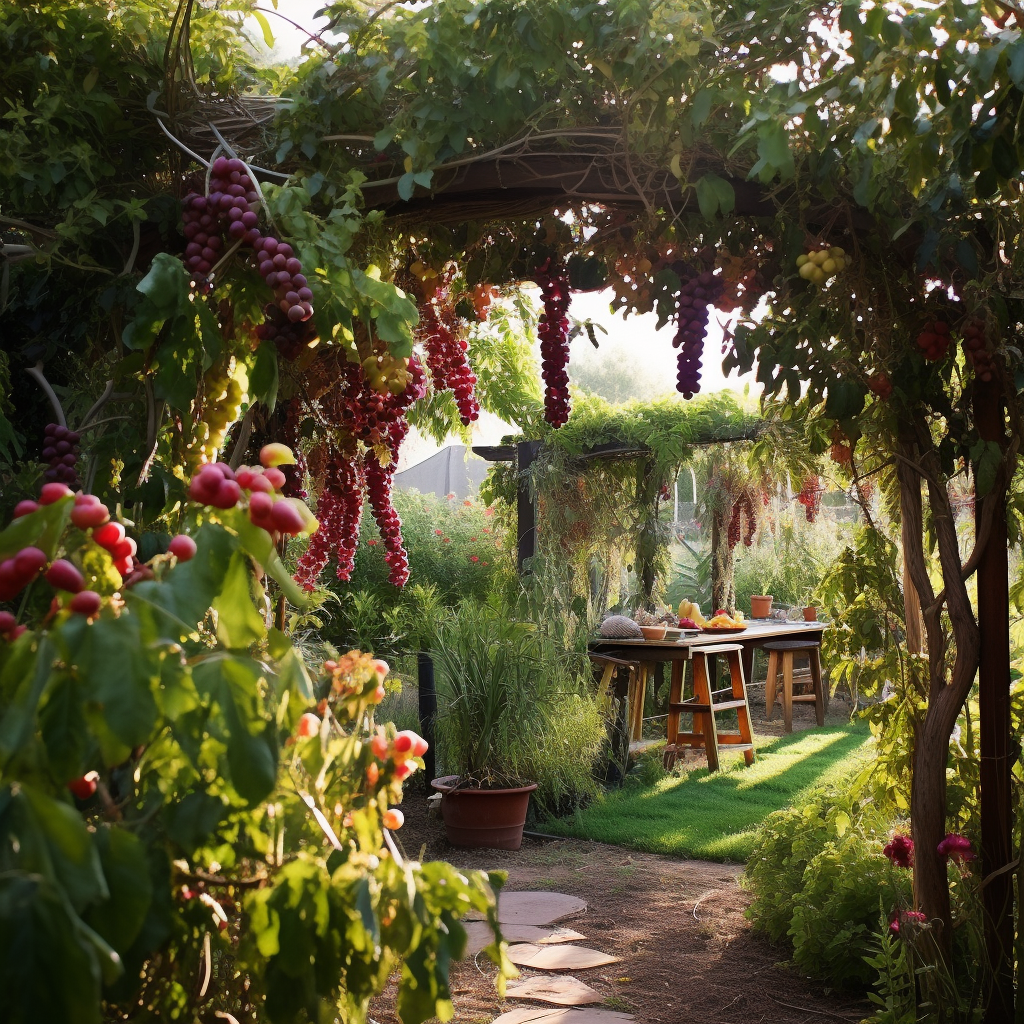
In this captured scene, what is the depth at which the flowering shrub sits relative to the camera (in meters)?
0.67

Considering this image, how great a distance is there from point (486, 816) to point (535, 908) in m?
0.94

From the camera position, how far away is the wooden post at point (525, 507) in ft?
22.9

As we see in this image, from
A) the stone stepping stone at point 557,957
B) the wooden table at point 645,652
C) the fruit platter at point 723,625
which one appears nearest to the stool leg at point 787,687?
the fruit platter at point 723,625

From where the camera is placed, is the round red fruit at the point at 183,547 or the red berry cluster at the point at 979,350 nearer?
the round red fruit at the point at 183,547

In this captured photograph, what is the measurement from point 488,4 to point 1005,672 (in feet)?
6.06

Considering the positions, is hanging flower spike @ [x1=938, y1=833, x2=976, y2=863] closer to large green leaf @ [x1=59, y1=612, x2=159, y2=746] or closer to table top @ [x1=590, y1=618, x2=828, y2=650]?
large green leaf @ [x1=59, y1=612, x2=159, y2=746]

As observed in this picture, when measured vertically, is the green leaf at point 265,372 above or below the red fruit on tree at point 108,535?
above

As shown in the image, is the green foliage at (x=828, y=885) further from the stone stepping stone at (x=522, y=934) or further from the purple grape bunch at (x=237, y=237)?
the purple grape bunch at (x=237, y=237)

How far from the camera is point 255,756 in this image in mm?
826

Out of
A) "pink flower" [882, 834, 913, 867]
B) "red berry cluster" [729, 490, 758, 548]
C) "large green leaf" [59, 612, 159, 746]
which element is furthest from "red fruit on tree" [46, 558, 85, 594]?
"red berry cluster" [729, 490, 758, 548]

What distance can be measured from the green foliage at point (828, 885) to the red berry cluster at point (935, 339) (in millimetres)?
1315

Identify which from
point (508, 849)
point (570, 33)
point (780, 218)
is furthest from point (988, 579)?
point (508, 849)

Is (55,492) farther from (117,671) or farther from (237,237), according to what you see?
(237,237)

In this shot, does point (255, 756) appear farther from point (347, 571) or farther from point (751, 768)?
point (751, 768)
